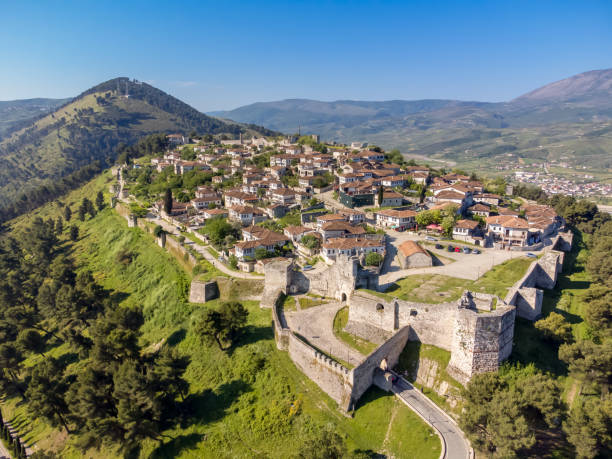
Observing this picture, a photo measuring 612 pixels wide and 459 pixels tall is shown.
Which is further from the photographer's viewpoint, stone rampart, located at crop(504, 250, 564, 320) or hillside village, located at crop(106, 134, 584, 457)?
stone rampart, located at crop(504, 250, 564, 320)

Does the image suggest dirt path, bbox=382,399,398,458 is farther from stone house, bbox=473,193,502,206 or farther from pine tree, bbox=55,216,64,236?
pine tree, bbox=55,216,64,236

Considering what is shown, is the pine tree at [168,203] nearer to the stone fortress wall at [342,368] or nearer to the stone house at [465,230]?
the stone fortress wall at [342,368]

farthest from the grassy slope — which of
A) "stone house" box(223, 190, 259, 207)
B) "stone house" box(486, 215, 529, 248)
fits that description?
"stone house" box(486, 215, 529, 248)

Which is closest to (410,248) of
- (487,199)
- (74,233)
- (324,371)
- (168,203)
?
(324,371)

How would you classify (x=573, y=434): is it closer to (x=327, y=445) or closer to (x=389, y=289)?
(x=327, y=445)

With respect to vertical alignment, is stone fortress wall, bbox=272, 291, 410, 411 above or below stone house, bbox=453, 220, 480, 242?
below

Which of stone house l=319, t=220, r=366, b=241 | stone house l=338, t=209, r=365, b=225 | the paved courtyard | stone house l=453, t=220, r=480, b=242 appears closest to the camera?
the paved courtyard

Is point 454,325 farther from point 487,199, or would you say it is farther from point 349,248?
point 487,199
